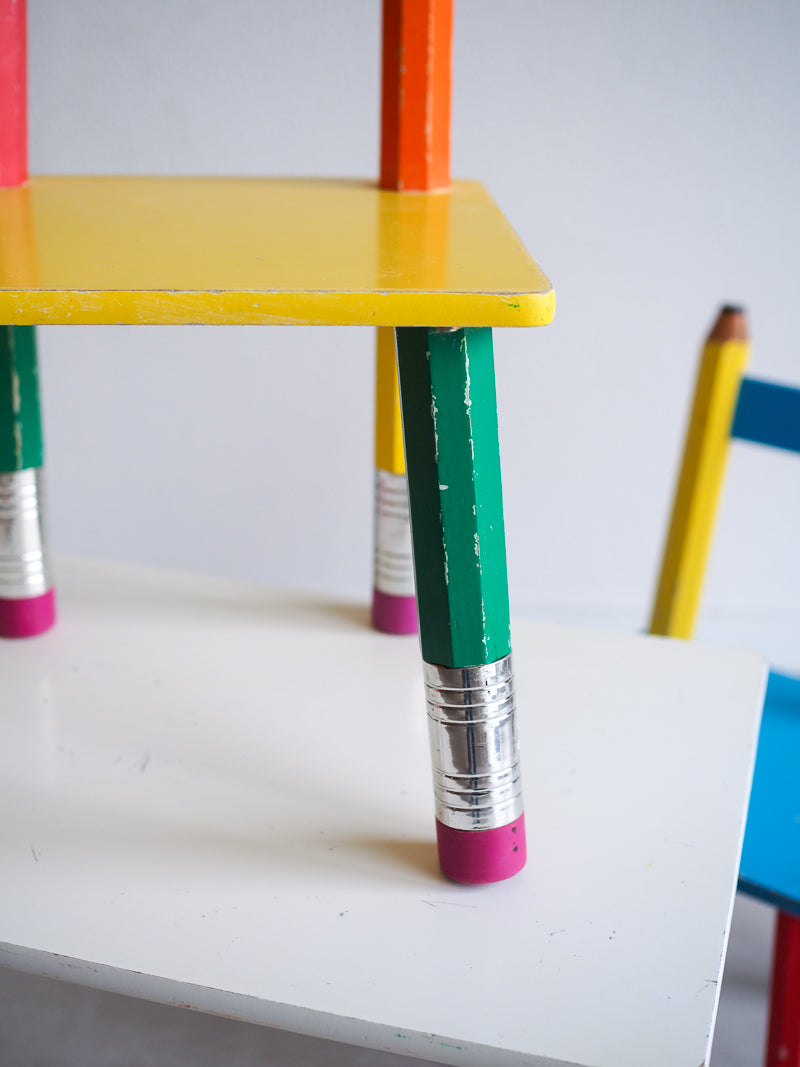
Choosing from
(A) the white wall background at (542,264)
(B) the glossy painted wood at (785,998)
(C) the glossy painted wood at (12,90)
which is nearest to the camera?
(C) the glossy painted wood at (12,90)

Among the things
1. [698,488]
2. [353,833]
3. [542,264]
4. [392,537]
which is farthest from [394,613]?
[542,264]

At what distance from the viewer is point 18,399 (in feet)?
2.05

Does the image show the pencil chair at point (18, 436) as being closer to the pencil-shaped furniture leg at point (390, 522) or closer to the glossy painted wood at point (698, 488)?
the pencil-shaped furniture leg at point (390, 522)

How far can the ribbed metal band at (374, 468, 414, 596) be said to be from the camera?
667mm

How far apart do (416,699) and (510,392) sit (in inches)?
34.7

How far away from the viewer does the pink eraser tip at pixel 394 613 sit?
26.9 inches

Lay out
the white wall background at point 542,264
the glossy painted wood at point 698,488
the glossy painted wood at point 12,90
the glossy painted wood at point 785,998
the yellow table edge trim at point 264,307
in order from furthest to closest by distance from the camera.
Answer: the white wall background at point 542,264 → the glossy painted wood at point 698,488 → the glossy painted wood at point 785,998 → the glossy painted wood at point 12,90 → the yellow table edge trim at point 264,307

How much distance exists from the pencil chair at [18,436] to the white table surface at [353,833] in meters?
0.03

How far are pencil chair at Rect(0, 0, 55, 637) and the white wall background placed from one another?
68 centimetres

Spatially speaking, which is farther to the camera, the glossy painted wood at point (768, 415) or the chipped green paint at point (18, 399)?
the glossy painted wood at point (768, 415)

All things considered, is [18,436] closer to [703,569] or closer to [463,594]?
[463,594]

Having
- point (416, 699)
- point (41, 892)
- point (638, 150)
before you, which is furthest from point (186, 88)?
point (41, 892)

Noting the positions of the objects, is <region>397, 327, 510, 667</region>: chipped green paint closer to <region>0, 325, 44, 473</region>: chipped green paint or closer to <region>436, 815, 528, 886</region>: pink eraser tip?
<region>436, 815, 528, 886</region>: pink eraser tip

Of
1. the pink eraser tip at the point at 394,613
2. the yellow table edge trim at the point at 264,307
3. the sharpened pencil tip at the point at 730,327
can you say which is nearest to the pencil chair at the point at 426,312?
the yellow table edge trim at the point at 264,307
